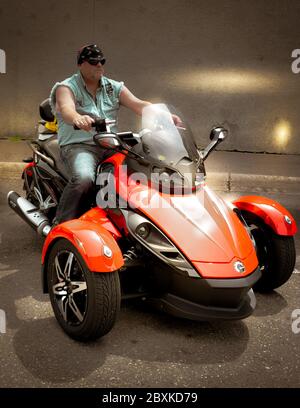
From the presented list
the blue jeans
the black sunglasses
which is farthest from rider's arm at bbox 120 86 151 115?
the blue jeans

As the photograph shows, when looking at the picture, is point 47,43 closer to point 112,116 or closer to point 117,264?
point 112,116

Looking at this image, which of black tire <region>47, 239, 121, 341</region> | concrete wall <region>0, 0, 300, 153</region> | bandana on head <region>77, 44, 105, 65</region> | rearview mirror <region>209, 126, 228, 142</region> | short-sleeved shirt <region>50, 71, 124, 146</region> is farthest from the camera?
concrete wall <region>0, 0, 300, 153</region>

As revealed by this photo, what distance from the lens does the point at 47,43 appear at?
29.3 ft

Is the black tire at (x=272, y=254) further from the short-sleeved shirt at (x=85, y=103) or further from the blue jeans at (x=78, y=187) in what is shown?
the short-sleeved shirt at (x=85, y=103)

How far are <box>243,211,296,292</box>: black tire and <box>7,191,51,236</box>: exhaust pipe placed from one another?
1669mm

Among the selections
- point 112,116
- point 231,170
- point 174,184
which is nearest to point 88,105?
point 112,116

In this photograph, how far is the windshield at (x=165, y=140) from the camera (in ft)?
11.4

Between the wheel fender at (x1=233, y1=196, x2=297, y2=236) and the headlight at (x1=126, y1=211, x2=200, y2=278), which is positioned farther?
the wheel fender at (x1=233, y1=196, x2=297, y2=236)

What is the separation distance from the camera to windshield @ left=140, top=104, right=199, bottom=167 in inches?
137

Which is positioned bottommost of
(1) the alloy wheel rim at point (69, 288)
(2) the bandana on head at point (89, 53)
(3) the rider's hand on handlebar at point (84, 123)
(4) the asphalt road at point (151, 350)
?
(4) the asphalt road at point (151, 350)

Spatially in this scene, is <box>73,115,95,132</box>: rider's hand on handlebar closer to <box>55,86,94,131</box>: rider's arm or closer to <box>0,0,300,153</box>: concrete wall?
<box>55,86,94,131</box>: rider's arm

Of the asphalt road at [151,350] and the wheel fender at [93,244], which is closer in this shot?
the asphalt road at [151,350]

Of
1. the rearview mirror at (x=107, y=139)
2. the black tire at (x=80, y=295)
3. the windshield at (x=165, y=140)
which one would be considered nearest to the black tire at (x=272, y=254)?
the windshield at (x=165, y=140)

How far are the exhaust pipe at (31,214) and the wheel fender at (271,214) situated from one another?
158 cm
